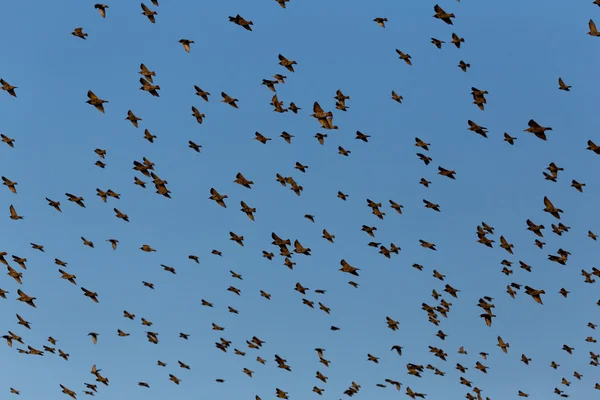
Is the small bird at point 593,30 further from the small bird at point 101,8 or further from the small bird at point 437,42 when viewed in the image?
the small bird at point 101,8

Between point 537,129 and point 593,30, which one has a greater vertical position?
point 593,30

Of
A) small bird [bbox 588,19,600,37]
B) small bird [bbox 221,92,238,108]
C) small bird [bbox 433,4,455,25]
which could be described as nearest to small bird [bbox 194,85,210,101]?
small bird [bbox 221,92,238,108]

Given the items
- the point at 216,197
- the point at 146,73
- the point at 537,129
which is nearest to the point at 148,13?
the point at 146,73

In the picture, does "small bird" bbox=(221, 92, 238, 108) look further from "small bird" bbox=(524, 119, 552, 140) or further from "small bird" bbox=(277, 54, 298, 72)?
"small bird" bbox=(524, 119, 552, 140)

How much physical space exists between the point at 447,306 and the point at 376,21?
25.6 meters

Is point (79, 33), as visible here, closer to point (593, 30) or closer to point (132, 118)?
point (132, 118)

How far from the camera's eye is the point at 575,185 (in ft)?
227

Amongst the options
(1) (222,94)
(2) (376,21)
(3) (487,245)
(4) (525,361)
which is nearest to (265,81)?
(1) (222,94)

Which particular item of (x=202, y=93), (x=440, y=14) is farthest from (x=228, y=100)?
(x=440, y=14)

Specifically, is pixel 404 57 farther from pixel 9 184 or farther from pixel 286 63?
pixel 9 184

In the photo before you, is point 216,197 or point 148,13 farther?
point 216,197

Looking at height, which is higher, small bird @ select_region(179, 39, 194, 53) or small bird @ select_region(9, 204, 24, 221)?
small bird @ select_region(179, 39, 194, 53)

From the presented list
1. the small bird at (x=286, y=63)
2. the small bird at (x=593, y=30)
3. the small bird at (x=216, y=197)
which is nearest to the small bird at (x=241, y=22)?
the small bird at (x=286, y=63)

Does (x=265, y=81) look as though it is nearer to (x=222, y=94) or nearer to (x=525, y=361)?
(x=222, y=94)
